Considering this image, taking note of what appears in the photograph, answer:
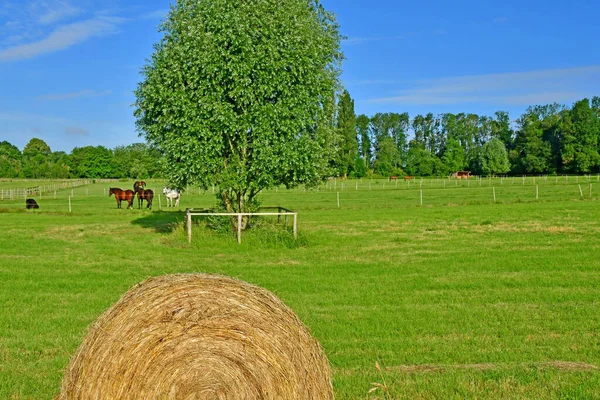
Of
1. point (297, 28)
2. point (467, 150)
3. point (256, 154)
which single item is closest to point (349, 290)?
point (256, 154)

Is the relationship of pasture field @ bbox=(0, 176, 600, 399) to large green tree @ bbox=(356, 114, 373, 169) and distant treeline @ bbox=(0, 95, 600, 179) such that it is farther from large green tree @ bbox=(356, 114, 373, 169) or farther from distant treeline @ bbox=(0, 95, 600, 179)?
large green tree @ bbox=(356, 114, 373, 169)

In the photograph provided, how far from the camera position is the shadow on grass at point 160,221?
2761 centimetres

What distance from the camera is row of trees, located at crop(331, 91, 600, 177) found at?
106938 millimetres

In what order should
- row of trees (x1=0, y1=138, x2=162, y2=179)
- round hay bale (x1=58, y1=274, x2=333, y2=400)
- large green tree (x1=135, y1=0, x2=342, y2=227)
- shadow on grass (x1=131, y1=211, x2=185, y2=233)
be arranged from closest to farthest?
round hay bale (x1=58, y1=274, x2=333, y2=400), large green tree (x1=135, y1=0, x2=342, y2=227), shadow on grass (x1=131, y1=211, x2=185, y2=233), row of trees (x1=0, y1=138, x2=162, y2=179)

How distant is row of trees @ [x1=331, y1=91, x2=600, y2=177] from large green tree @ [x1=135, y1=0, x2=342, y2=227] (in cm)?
6634

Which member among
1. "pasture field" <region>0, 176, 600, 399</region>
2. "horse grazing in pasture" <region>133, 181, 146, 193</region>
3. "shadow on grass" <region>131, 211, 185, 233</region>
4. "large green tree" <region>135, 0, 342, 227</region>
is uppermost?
"large green tree" <region>135, 0, 342, 227</region>

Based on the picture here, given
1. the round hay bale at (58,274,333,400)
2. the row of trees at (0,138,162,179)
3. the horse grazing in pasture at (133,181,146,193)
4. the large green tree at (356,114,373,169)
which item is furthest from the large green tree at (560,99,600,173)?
the round hay bale at (58,274,333,400)

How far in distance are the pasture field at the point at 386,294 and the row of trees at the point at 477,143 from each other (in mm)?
67301

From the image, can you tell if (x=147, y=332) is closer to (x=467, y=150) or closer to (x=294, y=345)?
(x=294, y=345)

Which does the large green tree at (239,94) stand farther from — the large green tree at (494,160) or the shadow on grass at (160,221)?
the large green tree at (494,160)

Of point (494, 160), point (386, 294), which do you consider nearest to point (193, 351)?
point (386, 294)

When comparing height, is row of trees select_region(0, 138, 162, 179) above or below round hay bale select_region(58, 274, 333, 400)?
above

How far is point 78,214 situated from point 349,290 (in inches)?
1186

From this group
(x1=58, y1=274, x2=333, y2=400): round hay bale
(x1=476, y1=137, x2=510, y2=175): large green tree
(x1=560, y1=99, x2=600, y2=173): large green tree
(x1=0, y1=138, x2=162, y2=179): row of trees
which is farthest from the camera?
(x1=0, y1=138, x2=162, y2=179): row of trees
